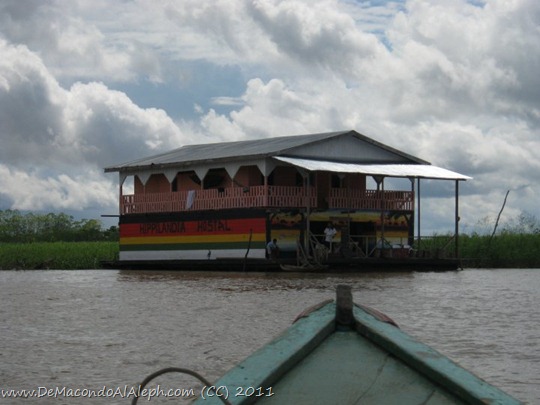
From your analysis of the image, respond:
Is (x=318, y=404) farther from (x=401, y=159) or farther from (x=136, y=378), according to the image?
(x=401, y=159)

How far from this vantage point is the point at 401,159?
104 ft

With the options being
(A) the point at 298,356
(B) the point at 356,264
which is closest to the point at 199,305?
(B) the point at 356,264

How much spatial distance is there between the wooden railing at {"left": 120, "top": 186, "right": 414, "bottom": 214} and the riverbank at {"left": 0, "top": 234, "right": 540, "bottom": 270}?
79.1 inches

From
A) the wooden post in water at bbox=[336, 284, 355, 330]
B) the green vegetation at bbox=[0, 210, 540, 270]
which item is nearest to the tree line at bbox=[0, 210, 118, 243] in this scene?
the green vegetation at bbox=[0, 210, 540, 270]

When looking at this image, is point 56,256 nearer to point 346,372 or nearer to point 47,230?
point 47,230

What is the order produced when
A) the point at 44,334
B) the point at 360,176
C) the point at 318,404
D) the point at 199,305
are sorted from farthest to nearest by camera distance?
the point at 360,176
the point at 199,305
the point at 44,334
the point at 318,404

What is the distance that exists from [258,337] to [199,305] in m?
4.64

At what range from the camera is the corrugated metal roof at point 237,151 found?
28.3m

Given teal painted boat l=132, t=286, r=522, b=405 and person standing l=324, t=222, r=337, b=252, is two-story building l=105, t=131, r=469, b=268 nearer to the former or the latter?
person standing l=324, t=222, r=337, b=252

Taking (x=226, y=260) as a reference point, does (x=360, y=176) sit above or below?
above

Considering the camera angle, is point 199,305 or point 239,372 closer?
point 239,372

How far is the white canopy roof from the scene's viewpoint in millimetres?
26734

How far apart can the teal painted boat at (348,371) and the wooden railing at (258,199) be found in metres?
21.4

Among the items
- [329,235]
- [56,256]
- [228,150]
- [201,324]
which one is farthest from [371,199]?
[201,324]
